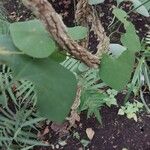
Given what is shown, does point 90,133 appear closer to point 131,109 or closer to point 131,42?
point 131,109

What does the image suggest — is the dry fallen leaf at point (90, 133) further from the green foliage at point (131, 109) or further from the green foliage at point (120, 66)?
the green foliage at point (120, 66)

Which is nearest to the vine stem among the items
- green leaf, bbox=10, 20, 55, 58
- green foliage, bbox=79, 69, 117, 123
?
green leaf, bbox=10, 20, 55, 58

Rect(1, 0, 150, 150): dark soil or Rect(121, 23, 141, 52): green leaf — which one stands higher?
Rect(121, 23, 141, 52): green leaf

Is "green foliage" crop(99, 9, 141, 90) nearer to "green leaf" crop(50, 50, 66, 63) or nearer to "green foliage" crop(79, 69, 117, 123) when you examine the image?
"green leaf" crop(50, 50, 66, 63)

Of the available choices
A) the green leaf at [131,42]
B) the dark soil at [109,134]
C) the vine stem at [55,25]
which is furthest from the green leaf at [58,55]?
the dark soil at [109,134]

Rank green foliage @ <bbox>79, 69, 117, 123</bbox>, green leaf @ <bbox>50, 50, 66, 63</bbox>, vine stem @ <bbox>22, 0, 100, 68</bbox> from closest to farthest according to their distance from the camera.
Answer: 1. vine stem @ <bbox>22, 0, 100, 68</bbox>
2. green leaf @ <bbox>50, 50, 66, 63</bbox>
3. green foliage @ <bbox>79, 69, 117, 123</bbox>

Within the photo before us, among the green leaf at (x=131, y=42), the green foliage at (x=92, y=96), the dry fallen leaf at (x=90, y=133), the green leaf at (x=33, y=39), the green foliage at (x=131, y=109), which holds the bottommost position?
the dry fallen leaf at (x=90, y=133)
